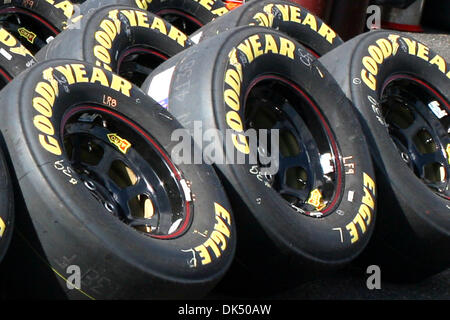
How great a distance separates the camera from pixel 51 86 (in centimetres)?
341

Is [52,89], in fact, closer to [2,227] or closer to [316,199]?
[2,227]

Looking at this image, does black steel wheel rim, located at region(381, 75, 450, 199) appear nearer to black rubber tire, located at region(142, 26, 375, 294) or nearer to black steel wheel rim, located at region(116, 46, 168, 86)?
black rubber tire, located at region(142, 26, 375, 294)

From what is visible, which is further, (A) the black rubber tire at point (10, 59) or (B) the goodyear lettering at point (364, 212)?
(A) the black rubber tire at point (10, 59)

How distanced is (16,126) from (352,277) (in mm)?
2239

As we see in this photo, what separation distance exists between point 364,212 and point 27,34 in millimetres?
2776

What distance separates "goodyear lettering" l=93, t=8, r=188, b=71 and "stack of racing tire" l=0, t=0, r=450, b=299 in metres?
0.01

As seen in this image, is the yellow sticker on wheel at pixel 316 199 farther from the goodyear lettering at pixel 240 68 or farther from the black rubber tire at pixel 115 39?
the black rubber tire at pixel 115 39

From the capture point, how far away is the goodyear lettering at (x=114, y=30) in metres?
4.42

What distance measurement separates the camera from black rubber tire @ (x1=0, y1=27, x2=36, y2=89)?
14.2 feet

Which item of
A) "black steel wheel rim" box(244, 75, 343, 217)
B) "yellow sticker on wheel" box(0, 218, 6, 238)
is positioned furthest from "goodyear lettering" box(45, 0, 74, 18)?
"yellow sticker on wheel" box(0, 218, 6, 238)

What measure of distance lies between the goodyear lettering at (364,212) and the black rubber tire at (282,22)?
1522 mm

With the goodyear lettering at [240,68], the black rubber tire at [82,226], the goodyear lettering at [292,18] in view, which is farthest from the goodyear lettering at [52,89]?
the goodyear lettering at [292,18]
